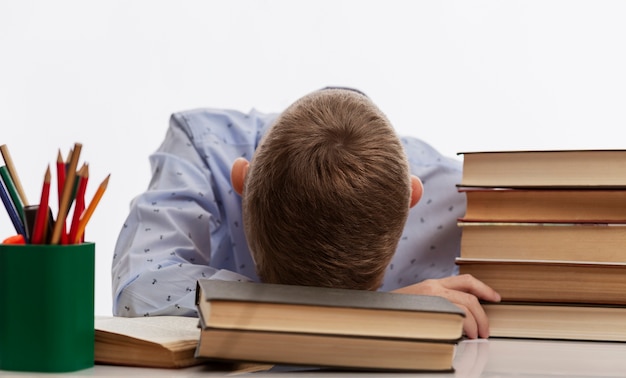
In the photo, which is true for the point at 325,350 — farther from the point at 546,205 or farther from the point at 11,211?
the point at 546,205

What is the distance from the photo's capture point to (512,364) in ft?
2.66

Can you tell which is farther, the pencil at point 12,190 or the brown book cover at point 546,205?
the brown book cover at point 546,205

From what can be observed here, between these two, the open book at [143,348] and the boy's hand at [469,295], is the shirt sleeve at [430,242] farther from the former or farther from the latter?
the open book at [143,348]

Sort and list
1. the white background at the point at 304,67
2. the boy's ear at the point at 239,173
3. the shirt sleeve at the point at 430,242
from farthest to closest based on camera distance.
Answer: the white background at the point at 304,67 → the shirt sleeve at the point at 430,242 → the boy's ear at the point at 239,173

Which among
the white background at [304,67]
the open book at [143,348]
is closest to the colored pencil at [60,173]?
the open book at [143,348]

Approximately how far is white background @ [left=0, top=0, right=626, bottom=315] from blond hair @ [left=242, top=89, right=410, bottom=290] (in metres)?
1.52

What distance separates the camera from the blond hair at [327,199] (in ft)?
2.90

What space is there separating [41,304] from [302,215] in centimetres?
32

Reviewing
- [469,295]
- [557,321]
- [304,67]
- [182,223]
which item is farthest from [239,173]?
[304,67]

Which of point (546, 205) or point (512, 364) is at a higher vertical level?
point (546, 205)

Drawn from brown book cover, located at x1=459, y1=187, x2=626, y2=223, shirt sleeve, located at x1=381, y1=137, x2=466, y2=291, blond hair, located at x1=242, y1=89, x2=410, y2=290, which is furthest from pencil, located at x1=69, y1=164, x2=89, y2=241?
shirt sleeve, located at x1=381, y1=137, x2=466, y2=291

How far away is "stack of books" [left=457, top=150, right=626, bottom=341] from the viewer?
3.29 ft

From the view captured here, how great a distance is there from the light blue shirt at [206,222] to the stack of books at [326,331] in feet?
1.29

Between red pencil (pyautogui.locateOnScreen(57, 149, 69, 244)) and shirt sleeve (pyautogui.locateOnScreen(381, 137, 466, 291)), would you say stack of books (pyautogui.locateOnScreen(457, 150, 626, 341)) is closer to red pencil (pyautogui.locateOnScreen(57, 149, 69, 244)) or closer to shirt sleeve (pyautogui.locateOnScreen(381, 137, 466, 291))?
shirt sleeve (pyautogui.locateOnScreen(381, 137, 466, 291))
